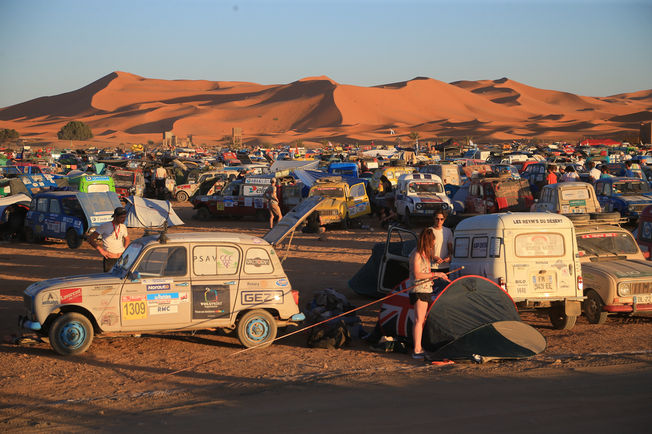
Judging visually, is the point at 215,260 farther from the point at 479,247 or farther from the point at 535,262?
the point at 535,262

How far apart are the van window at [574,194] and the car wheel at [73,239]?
12.5 meters

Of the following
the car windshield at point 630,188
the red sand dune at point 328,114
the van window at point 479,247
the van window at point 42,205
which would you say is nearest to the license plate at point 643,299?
the van window at point 479,247

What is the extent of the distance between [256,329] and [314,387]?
2.03 meters

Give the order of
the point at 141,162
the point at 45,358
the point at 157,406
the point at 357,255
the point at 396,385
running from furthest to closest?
the point at 141,162 → the point at 357,255 → the point at 45,358 → the point at 396,385 → the point at 157,406

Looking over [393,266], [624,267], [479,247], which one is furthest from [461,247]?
[624,267]

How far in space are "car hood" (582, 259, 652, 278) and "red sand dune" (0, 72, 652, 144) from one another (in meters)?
87.0

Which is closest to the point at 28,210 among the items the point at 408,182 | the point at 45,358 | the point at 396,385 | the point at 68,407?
the point at 408,182

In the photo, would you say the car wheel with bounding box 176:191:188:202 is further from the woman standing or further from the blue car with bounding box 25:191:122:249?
the woman standing

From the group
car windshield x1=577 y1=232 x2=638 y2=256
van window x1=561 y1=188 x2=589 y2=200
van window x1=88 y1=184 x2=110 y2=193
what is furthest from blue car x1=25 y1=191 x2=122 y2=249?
car windshield x1=577 y1=232 x2=638 y2=256

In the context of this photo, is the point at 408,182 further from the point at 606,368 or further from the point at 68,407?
the point at 68,407

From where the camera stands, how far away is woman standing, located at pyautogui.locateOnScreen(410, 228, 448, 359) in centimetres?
845

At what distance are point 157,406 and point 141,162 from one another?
37418 mm

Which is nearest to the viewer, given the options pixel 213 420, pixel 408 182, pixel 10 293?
pixel 213 420

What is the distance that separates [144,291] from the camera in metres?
8.77
